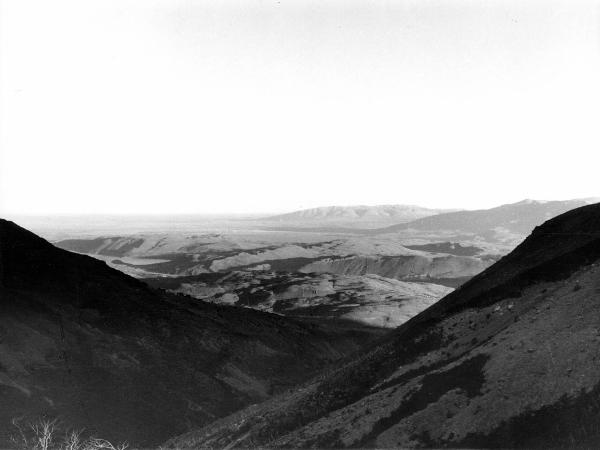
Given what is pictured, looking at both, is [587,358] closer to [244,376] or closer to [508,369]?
[508,369]

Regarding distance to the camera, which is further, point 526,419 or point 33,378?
point 33,378

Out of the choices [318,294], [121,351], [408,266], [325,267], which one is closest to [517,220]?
[408,266]

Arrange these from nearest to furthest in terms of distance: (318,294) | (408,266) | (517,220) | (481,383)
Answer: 1. (481,383)
2. (318,294)
3. (408,266)
4. (517,220)

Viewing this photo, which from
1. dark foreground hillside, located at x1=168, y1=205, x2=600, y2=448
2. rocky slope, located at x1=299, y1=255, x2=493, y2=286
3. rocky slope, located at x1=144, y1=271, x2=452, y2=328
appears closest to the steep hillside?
rocky slope, located at x1=299, y1=255, x2=493, y2=286

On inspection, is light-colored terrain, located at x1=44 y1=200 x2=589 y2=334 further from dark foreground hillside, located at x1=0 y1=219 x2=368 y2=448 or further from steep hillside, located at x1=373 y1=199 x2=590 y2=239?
dark foreground hillside, located at x1=0 y1=219 x2=368 y2=448

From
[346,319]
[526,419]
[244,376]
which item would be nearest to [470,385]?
[526,419]

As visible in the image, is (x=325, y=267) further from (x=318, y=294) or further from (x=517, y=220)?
(x=517, y=220)

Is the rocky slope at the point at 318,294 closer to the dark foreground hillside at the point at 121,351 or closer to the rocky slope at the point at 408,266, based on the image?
the rocky slope at the point at 408,266
